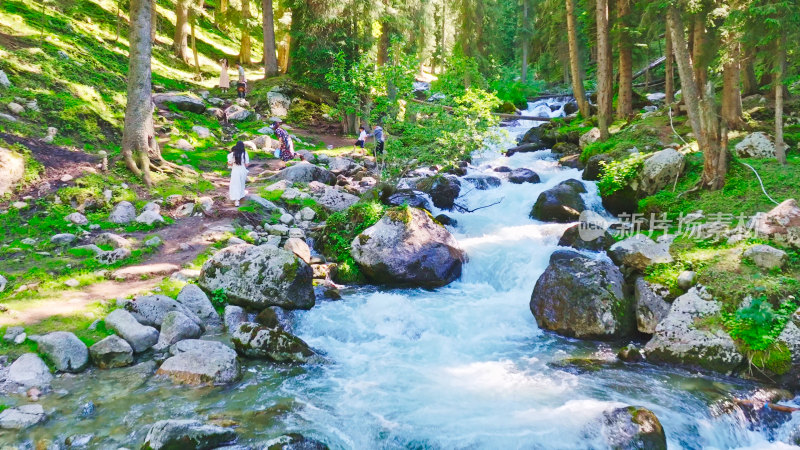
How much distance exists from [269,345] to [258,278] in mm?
1873

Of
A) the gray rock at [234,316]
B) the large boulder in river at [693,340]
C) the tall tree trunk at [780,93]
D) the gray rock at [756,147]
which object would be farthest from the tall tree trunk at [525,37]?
the gray rock at [234,316]

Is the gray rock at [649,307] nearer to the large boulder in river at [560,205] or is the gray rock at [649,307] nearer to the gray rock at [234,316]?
the large boulder in river at [560,205]

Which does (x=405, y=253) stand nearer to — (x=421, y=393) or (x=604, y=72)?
(x=421, y=393)

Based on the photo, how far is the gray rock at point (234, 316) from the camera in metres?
8.62

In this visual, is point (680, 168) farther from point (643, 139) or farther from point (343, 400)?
point (343, 400)

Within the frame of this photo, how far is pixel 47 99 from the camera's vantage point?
1391cm

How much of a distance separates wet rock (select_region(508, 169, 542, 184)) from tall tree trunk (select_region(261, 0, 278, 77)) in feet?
48.7

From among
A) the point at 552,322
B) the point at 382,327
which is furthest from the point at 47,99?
the point at 552,322

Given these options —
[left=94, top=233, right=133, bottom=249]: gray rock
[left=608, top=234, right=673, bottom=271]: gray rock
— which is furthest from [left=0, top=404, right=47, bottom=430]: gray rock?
[left=608, top=234, right=673, bottom=271]: gray rock

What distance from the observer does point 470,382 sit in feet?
24.2

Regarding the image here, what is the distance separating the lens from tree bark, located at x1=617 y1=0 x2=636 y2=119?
62.3 ft

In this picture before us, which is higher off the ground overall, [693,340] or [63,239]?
[63,239]

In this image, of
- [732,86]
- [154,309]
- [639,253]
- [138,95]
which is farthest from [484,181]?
[154,309]

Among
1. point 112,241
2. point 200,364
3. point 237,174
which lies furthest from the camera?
point 237,174
